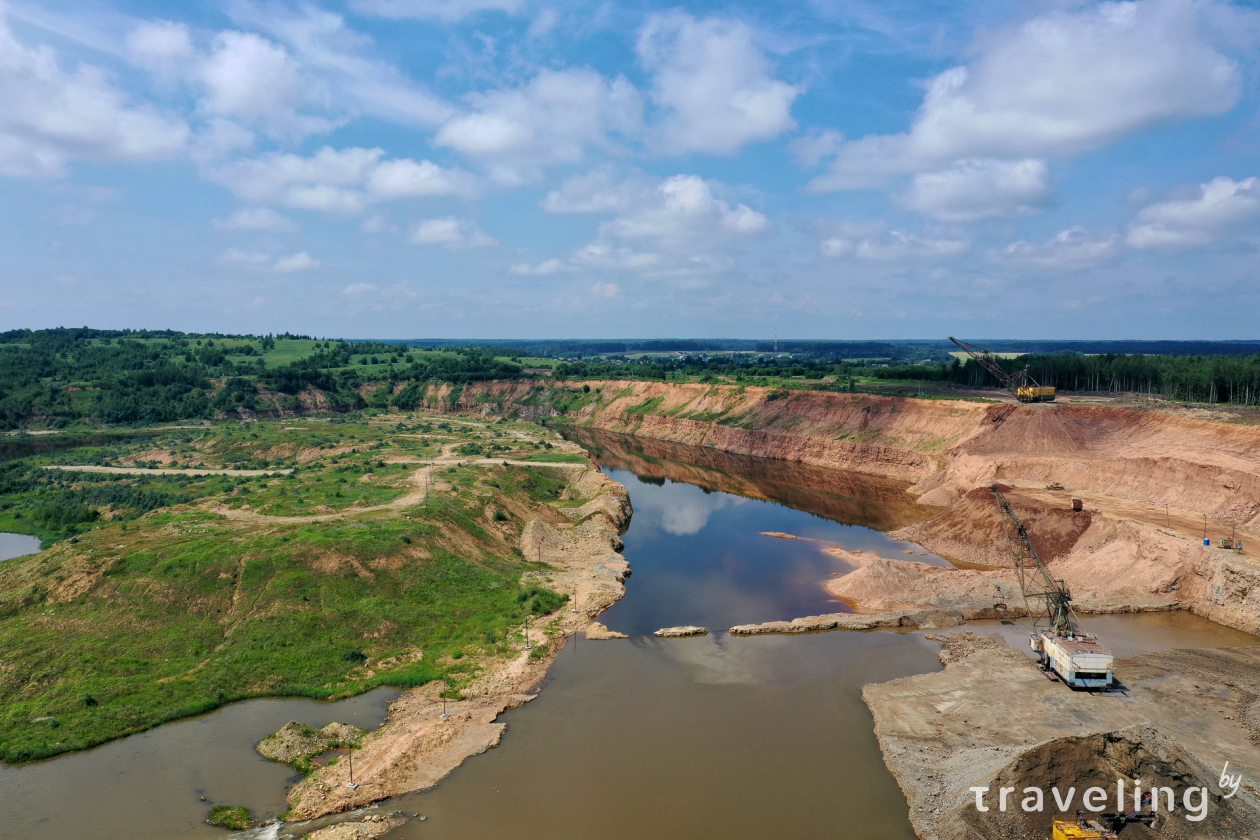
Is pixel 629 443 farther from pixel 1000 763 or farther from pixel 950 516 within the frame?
pixel 1000 763

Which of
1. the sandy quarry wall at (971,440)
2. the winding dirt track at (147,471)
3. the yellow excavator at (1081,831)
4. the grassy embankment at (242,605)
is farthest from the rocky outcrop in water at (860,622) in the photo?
the winding dirt track at (147,471)

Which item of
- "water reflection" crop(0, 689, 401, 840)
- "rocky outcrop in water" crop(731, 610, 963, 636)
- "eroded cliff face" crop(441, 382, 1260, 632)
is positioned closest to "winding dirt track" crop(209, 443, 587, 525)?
"water reflection" crop(0, 689, 401, 840)

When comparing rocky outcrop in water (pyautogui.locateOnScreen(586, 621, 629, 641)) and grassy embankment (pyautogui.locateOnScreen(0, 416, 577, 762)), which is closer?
grassy embankment (pyautogui.locateOnScreen(0, 416, 577, 762))

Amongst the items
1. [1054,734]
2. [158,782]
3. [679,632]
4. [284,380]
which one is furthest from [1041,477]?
[284,380]

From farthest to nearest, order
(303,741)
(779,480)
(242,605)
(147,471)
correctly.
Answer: (779,480) → (147,471) → (242,605) → (303,741)

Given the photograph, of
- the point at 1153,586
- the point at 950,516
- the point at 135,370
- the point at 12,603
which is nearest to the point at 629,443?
the point at 950,516

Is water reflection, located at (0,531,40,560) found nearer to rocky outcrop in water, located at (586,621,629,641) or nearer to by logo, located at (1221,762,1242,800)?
rocky outcrop in water, located at (586,621,629,641)

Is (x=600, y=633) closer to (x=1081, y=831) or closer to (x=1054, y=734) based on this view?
(x=1054, y=734)
